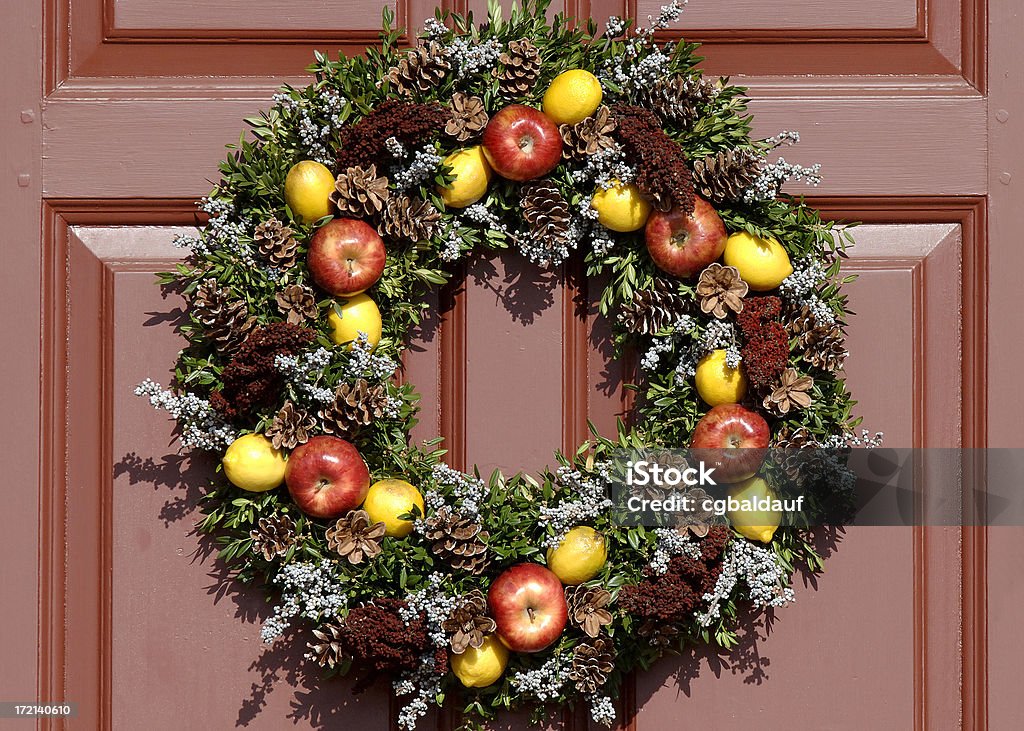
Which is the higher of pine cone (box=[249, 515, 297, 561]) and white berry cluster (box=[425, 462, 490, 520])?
white berry cluster (box=[425, 462, 490, 520])

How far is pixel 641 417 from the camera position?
1.81m

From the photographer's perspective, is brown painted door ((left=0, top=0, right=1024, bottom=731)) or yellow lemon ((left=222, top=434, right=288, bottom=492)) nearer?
yellow lemon ((left=222, top=434, right=288, bottom=492))

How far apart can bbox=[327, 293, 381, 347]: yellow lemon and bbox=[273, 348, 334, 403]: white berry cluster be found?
47mm

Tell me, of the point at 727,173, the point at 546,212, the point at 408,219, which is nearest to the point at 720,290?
the point at 727,173

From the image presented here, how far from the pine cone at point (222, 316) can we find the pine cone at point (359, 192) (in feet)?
0.80

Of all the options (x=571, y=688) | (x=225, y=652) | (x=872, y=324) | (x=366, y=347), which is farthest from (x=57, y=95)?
(x=872, y=324)

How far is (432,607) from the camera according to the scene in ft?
5.38

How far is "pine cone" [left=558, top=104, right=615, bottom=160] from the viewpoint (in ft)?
5.52

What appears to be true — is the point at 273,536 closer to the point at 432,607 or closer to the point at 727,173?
the point at 432,607

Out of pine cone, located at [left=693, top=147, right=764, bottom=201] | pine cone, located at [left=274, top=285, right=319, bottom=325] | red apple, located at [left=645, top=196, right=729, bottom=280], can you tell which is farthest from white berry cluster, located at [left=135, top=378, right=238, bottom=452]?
pine cone, located at [left=693, top=147, right=764, bottom=201]

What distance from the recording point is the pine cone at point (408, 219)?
1684 mm

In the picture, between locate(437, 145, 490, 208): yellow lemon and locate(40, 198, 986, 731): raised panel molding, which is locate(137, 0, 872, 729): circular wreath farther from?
locate(40, 198, 986, 731): raised panel molding

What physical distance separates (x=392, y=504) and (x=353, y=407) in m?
0.18

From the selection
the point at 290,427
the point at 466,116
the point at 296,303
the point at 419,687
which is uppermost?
the point at 466,116
